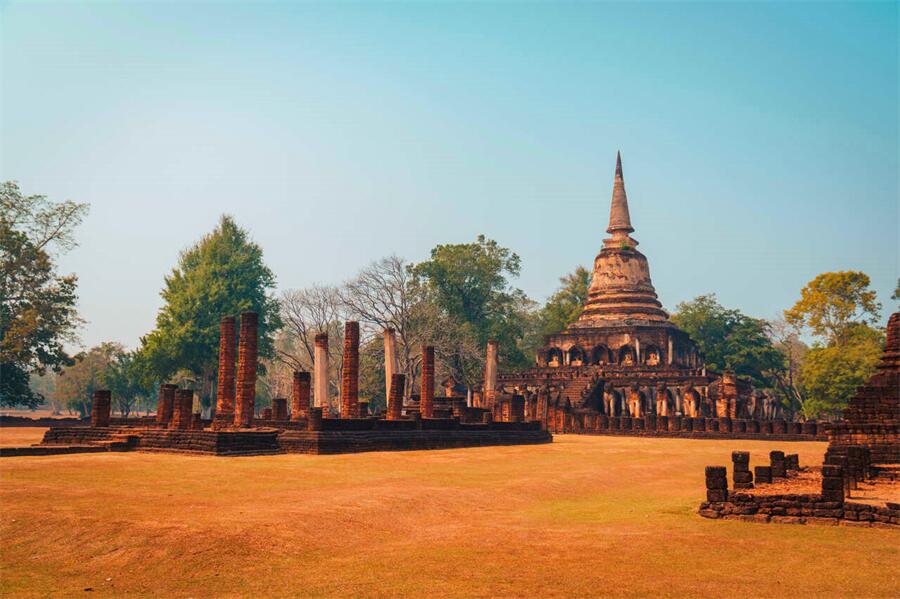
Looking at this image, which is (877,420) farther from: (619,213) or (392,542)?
(619,213)

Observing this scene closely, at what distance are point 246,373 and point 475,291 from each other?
127 feet

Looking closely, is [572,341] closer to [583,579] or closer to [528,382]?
[528,382]

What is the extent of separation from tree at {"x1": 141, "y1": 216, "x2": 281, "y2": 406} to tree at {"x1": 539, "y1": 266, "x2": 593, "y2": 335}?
30.4 m

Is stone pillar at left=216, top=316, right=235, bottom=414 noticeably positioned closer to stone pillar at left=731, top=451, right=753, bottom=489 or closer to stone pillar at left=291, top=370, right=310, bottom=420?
stone pillar at left=291, top=370, right=310, bottom=420

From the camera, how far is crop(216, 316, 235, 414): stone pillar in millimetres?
27031

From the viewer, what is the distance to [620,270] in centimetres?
6331

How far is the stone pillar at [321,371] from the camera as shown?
31491 mm

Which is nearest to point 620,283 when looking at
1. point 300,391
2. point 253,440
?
point 300,391

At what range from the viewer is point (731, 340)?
213 feet

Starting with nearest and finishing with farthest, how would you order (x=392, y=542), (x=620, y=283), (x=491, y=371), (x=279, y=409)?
(x=392, y=542)
(x=279, y=409)
(x=491, y=371)
(x=620, y=283)

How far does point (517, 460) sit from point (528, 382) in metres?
31.3

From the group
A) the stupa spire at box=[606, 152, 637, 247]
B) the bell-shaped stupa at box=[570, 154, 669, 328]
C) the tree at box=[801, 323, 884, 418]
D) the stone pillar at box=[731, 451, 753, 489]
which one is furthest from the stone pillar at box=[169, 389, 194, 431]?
the stupa spire at box=[606, 152, 637, 247]

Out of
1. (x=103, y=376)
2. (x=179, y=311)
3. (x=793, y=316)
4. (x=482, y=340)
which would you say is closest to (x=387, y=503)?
(x=179, y=311)

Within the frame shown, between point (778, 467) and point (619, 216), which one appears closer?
point (778, 467)
